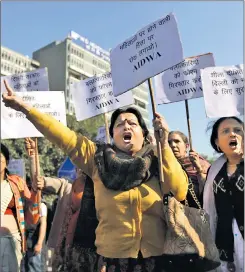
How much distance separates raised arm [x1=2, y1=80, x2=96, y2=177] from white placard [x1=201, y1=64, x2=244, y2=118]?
1.64 metres

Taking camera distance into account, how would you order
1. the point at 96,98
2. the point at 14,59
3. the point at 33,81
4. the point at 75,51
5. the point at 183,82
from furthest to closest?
1. the point at 75,51
2. the point at 14,59
3. the point at 96,98
4. the point at 33,81
5. the point at 183,82

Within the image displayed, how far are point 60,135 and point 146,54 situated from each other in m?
0.94

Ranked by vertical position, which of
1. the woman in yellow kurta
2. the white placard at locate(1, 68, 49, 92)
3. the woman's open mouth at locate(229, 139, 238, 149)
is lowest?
the woman in yellow kurta

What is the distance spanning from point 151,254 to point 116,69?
4.91 feet

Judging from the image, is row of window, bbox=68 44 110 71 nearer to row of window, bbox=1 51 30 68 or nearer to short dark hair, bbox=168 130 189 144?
row of window, bbox=1 51 30 68

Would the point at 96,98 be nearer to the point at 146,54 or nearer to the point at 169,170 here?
A: the point at 146,54

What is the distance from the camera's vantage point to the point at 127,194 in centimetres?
271

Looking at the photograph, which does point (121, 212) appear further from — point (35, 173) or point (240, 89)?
point (240, 89)

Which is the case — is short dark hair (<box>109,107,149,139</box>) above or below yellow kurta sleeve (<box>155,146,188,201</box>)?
above

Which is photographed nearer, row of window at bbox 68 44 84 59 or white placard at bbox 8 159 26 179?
white placard at bbox 8 159 26 179

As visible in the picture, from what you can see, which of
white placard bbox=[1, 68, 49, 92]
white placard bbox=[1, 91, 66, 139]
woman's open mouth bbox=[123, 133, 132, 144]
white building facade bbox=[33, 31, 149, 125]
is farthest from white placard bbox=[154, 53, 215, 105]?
white building facade bbox=[33, 31, 149, 125]

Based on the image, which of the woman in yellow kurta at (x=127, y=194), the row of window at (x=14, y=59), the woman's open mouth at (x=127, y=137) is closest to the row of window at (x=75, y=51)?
the row of window at (x=14, y=59)

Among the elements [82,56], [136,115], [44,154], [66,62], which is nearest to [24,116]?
[136,115]

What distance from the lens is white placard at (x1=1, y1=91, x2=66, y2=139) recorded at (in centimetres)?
454
